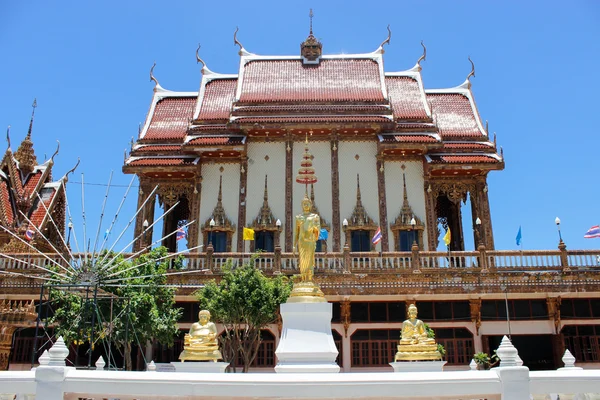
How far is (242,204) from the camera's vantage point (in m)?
24.5

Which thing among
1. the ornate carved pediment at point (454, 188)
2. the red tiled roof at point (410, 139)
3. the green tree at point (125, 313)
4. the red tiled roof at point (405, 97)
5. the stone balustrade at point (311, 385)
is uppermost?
the red tiled roof at point (405, 97)

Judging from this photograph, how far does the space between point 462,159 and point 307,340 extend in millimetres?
17247

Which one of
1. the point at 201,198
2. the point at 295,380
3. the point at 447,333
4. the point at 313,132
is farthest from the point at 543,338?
the point at 295,380

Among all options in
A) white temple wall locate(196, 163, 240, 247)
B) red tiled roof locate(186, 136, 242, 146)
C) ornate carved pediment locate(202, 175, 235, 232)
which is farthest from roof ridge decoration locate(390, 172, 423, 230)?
red tiled roof locate(186, 136, 242, 146)

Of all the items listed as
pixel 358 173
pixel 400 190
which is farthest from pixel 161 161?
pixel 400 190

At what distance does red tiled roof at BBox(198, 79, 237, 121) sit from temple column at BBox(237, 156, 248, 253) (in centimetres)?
288

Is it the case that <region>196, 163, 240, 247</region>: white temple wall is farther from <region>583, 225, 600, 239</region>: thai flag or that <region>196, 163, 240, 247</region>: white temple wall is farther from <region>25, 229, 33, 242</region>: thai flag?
A: <region>583, 225, 600, 239</region>: thai flag

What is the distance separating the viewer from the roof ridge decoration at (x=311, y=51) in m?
29.3

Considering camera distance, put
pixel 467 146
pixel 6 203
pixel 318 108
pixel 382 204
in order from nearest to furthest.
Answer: pixel 382 204
pixel 318 108
pixel 6 203
pixel 467 146

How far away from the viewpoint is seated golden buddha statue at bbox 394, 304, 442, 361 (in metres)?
9.62

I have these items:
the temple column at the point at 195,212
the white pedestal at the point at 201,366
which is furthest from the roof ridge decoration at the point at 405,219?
the white pedestal at the point at 201,366

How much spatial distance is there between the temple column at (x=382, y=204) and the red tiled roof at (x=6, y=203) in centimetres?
1697

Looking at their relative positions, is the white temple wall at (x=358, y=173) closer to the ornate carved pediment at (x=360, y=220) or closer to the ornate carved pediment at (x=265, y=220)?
the ornate carved pediment at (x=360, y=220)

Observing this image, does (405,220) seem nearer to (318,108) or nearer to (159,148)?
(318,108)
